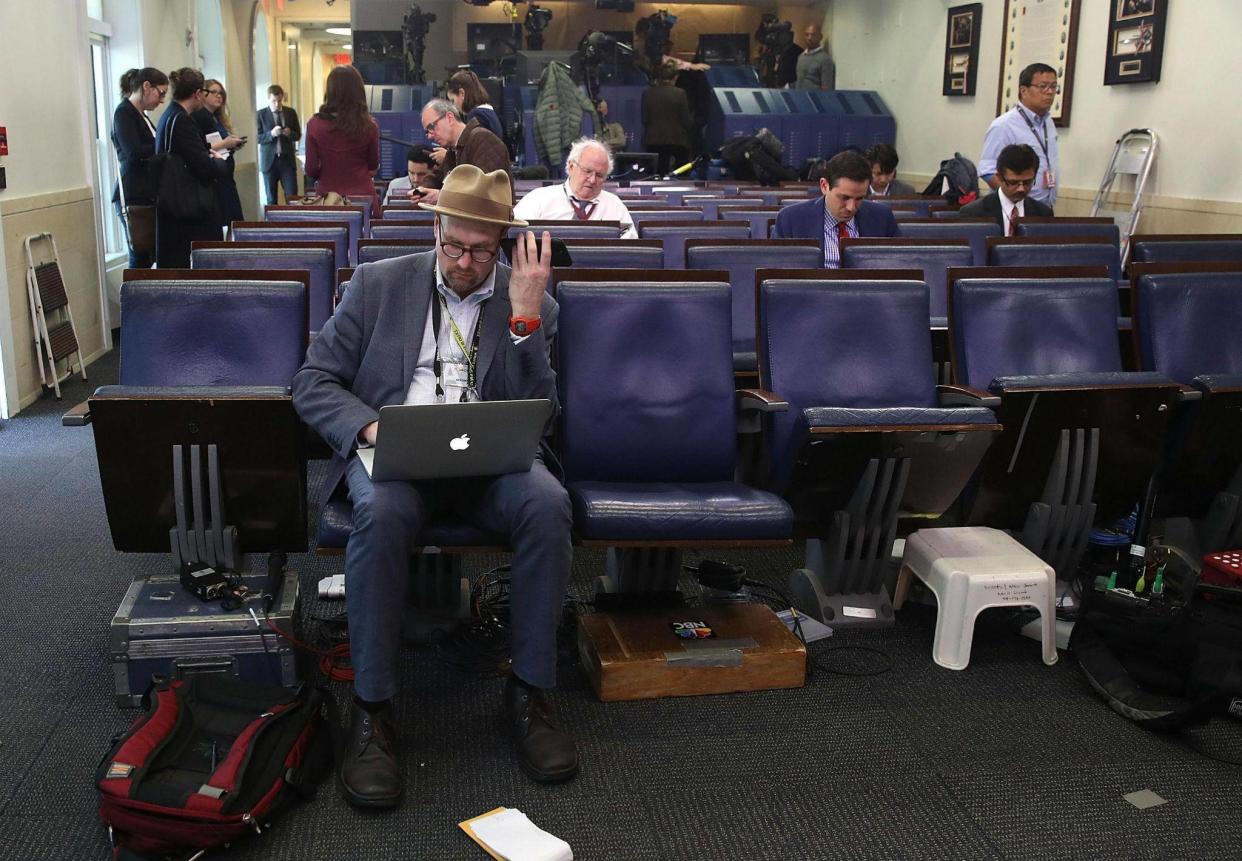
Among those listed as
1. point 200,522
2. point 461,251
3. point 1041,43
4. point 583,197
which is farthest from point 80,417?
point 1041,43

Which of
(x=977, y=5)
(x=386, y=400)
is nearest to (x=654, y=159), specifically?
(x=977, y=5)

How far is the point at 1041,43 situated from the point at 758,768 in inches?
315

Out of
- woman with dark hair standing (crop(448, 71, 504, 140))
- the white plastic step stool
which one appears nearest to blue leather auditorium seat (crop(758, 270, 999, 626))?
the white plastic step stool

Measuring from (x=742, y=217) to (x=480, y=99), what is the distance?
4.82ft

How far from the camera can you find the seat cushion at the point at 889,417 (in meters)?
2.69

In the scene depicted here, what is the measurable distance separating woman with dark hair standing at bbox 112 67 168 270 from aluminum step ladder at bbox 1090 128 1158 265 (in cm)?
576

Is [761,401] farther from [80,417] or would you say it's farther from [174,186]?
[174,186]

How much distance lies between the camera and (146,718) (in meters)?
2.19

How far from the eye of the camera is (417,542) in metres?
2.47

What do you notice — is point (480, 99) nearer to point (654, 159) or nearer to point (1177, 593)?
point (1177, 593)

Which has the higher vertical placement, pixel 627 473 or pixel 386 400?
pixel 386 400

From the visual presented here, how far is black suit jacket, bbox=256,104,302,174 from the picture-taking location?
11328mm

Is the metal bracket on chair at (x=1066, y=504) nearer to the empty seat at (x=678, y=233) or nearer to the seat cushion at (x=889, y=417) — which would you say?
the seat cushion at (x=889, y=417)

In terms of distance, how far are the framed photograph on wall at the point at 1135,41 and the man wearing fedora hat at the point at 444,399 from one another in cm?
604
